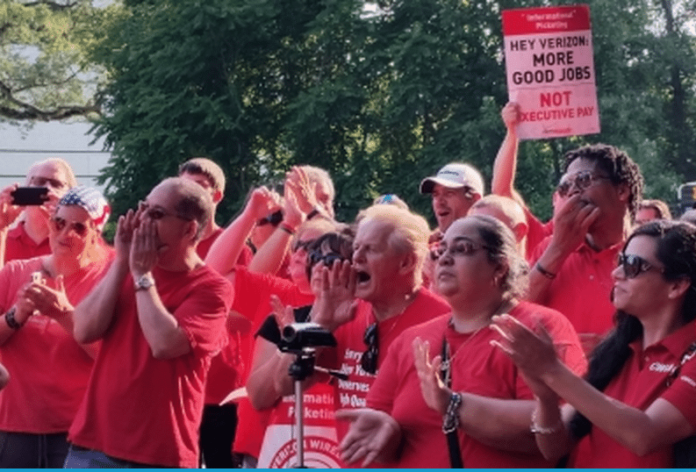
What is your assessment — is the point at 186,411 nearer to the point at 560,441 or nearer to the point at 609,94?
the point at 560,441

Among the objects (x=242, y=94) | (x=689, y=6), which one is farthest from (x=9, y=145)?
(x=689, y=6)

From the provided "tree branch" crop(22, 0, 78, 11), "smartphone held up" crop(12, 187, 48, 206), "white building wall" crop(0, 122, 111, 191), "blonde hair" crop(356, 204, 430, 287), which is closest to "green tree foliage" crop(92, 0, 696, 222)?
"tree branch" crop(22, 0, 78, 11)

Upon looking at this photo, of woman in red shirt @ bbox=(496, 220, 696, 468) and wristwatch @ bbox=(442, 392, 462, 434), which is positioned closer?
woman in red shirt @ bbox=(496, 220, 696, 468)

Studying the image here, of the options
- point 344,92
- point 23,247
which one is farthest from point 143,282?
point 344,92

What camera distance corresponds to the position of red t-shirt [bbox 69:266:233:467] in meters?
5.77

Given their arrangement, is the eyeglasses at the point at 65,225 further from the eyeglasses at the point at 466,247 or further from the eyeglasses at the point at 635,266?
the eyeglasses at the point at 635,266

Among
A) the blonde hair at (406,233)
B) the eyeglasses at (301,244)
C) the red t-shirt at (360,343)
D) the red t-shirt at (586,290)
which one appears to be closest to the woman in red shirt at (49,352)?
the eyeglasses at (301,244)

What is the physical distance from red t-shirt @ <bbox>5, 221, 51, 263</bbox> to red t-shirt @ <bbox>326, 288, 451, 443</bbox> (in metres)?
3.05

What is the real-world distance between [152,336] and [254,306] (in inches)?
53.7

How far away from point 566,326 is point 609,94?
86.8 feet

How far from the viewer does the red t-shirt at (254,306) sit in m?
6.54

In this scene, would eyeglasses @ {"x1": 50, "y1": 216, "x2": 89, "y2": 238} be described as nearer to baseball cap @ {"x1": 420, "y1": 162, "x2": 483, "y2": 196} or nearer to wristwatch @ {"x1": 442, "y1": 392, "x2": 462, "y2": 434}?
baseball cap @ {"x1": 420, "y1": 162, "x2": 483, "y2": 196}

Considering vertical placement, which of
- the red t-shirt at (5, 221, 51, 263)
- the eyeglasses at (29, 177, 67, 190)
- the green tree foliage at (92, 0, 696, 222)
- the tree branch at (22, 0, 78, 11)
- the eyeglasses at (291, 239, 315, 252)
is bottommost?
the eyeglasses at (291, 239, 315, 252)

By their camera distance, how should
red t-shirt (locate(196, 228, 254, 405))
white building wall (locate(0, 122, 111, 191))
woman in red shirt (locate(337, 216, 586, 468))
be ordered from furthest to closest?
Result: 1. white building wall (locate(0, 122, 111, 191))
2. red t-shirt (locate(196, 228, 254, 405))
3. woman in red shirt (locate(337, 216, 586, 468))
